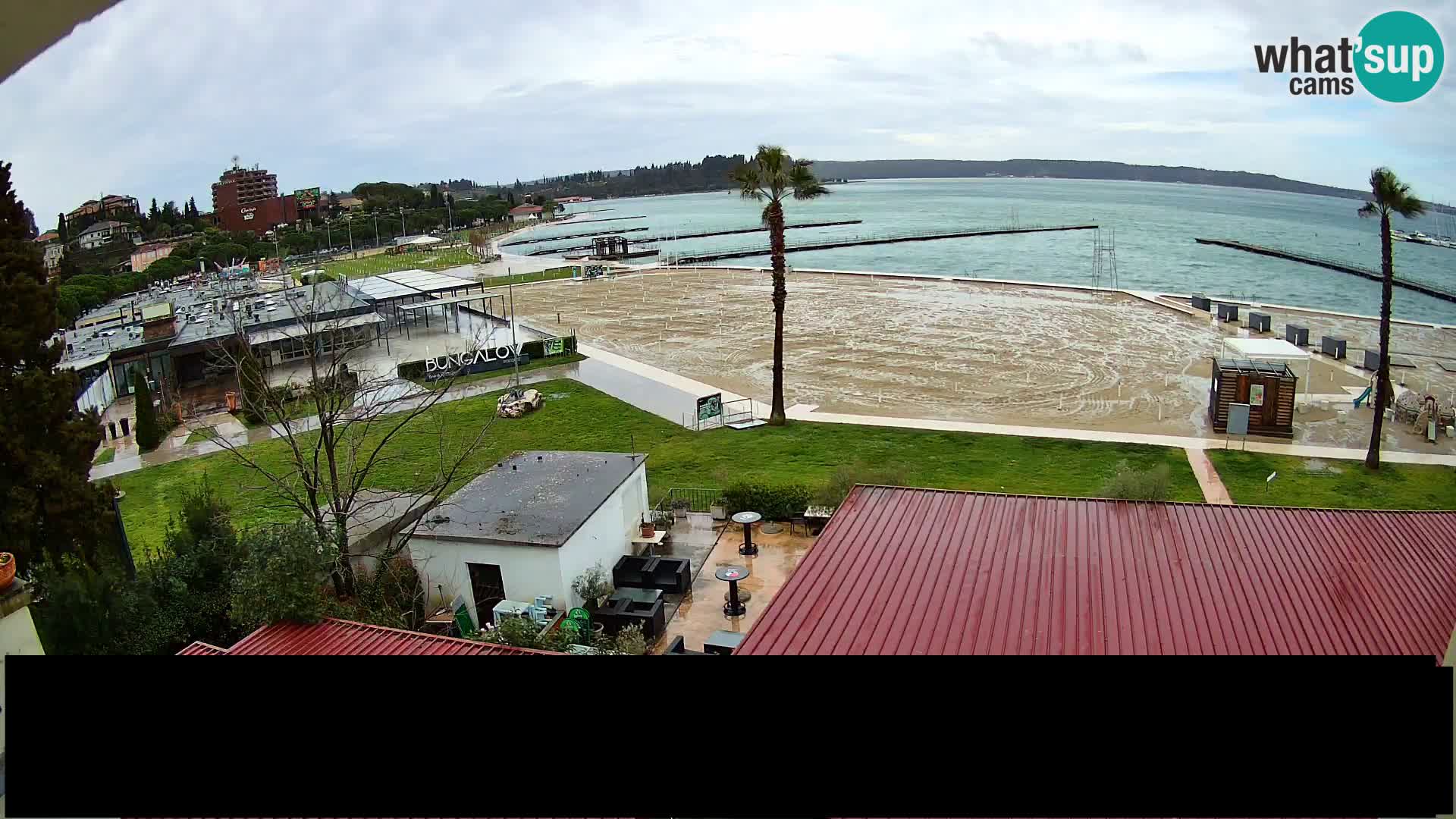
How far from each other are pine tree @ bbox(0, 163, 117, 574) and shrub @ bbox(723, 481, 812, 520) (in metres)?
6.87

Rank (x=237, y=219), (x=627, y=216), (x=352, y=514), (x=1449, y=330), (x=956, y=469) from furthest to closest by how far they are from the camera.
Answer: (x=627, y=216) < (x=1449, y=330) < (x=237, y=219) < (x=956, y=469) < (x=352, y=514)

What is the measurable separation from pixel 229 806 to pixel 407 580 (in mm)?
9712

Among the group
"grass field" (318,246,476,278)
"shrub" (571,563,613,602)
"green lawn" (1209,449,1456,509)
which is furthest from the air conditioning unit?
"grass field" (318,246,476,278)

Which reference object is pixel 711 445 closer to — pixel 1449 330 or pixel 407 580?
pixel 407 580

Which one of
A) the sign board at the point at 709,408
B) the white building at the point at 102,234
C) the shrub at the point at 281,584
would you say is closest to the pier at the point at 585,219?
the sign board at the point at 709,408

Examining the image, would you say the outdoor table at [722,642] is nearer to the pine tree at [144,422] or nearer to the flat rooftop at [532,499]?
the flat rooftop at [532,499]

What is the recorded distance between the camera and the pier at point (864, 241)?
61822 mm

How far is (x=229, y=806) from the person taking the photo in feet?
2.35

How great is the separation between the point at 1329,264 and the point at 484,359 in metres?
52.7

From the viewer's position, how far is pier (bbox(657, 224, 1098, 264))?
61822 millimetres

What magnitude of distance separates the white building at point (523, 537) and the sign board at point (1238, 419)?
436 inches

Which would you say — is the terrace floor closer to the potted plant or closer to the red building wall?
the potted plant

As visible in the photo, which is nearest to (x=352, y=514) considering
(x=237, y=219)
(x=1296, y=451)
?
(x=1296, y=451)

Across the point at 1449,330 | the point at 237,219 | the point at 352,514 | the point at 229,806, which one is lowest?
the point at 1449,330
